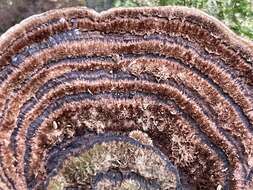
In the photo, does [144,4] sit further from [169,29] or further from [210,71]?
[210,71]

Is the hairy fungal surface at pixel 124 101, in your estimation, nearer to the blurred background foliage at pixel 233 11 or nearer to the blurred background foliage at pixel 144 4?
the blurred background foliage at pixel 144 4

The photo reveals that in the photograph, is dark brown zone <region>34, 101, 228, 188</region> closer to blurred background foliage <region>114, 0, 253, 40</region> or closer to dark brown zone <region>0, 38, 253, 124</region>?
dark brown zone <region>0, 38, 253, 124</region>

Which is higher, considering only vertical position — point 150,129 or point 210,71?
point 210,71

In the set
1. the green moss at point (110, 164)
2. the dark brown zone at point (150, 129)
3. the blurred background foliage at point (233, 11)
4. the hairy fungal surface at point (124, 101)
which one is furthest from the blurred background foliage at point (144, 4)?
the green moss at point (110, 164)

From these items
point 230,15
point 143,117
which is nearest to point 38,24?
point 143,117

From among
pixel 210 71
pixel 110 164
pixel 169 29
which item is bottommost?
pixel 110 164

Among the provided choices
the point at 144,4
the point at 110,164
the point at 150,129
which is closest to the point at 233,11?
the point at 144,4
